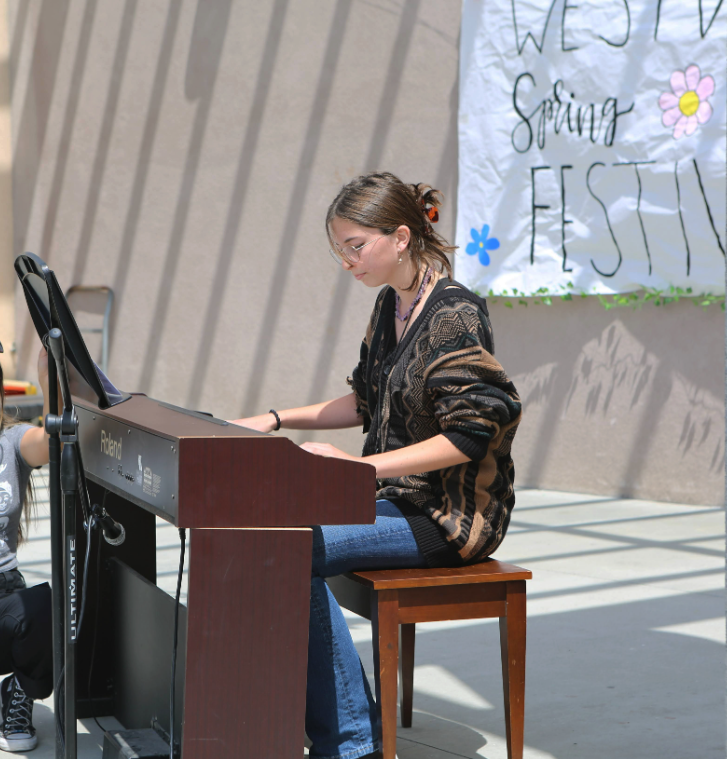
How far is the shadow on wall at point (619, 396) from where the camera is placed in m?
5.09

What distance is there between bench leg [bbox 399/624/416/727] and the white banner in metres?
3.06

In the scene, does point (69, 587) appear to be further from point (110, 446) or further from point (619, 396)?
point (619, 396)

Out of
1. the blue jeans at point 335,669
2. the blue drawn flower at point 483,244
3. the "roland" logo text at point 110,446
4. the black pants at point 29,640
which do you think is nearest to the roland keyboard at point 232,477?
the "roland" logo text at point 110,446

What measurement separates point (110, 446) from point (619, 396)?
3.82 metres

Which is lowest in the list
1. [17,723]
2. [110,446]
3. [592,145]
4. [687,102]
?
[17,723]

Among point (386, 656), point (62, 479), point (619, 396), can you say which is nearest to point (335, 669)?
point (386, 656)

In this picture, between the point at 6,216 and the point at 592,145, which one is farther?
the point at 6,216

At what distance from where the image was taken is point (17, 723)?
2.38 metres

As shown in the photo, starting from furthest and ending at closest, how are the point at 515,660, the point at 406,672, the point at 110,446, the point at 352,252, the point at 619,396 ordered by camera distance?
the point at 619,396 < the point at 406,672 < the point at 352,252 < the point at 515,660 < the point at 110,446

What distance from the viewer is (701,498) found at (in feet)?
16.7

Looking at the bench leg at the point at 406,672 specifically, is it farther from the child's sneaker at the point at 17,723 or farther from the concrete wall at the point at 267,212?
the concrete wall at the point at 267,212

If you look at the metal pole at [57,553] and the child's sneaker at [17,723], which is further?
the child's sneaker at [17,723]

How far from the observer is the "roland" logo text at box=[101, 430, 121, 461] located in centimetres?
195

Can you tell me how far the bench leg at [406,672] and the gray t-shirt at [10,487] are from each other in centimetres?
92
